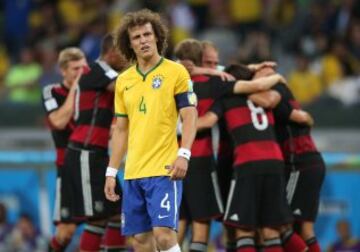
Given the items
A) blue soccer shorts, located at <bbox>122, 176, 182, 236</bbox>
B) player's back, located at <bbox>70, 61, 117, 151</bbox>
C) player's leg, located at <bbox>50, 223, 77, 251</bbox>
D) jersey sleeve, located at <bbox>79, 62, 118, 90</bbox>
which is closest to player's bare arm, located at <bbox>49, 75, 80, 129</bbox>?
player's back, located at <bbox>70, 61, 117, 151</bbox>

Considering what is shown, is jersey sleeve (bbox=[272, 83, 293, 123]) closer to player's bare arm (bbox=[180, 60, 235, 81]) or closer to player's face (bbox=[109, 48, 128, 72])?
player's bare arm (bbox=[180, 60, 235, 81])

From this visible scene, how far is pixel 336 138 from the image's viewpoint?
1764 centimetres

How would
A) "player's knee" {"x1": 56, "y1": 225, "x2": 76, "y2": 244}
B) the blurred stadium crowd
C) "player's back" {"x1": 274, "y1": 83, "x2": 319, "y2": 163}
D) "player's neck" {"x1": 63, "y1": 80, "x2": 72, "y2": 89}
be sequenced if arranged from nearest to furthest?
1. "player's knee" {"x1": 56, "y1": 225, "x2": 76, "y2": 244}
2. "player's back" {"x1": 274, "y1": 83, "x2": 319, "y2": 163}
3. "player's neck" {"x1": 63, "y1": 80, "x2": 72, "y2": 89}
4. the blurred stadium crowd

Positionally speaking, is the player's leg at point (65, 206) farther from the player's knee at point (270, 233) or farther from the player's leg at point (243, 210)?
the player's knee at point (270, 233)

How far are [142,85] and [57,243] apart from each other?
284 cm

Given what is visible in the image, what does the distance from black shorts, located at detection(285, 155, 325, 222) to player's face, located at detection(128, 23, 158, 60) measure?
9.31 ft

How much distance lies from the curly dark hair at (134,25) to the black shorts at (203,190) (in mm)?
2014

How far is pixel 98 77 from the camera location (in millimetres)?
12344

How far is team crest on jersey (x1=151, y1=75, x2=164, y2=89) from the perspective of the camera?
10570mm

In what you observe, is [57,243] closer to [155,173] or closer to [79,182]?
[79,182]

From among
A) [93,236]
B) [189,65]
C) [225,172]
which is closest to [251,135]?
[225,172]

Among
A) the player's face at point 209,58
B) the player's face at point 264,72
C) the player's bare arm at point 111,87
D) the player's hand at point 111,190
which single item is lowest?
the player's hand at point 111,190

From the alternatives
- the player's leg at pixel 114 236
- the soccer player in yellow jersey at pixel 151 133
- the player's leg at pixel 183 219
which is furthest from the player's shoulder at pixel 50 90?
the soccer player in yellow jersey at pixel 151 133

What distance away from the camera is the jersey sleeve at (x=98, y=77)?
12.3 metres
